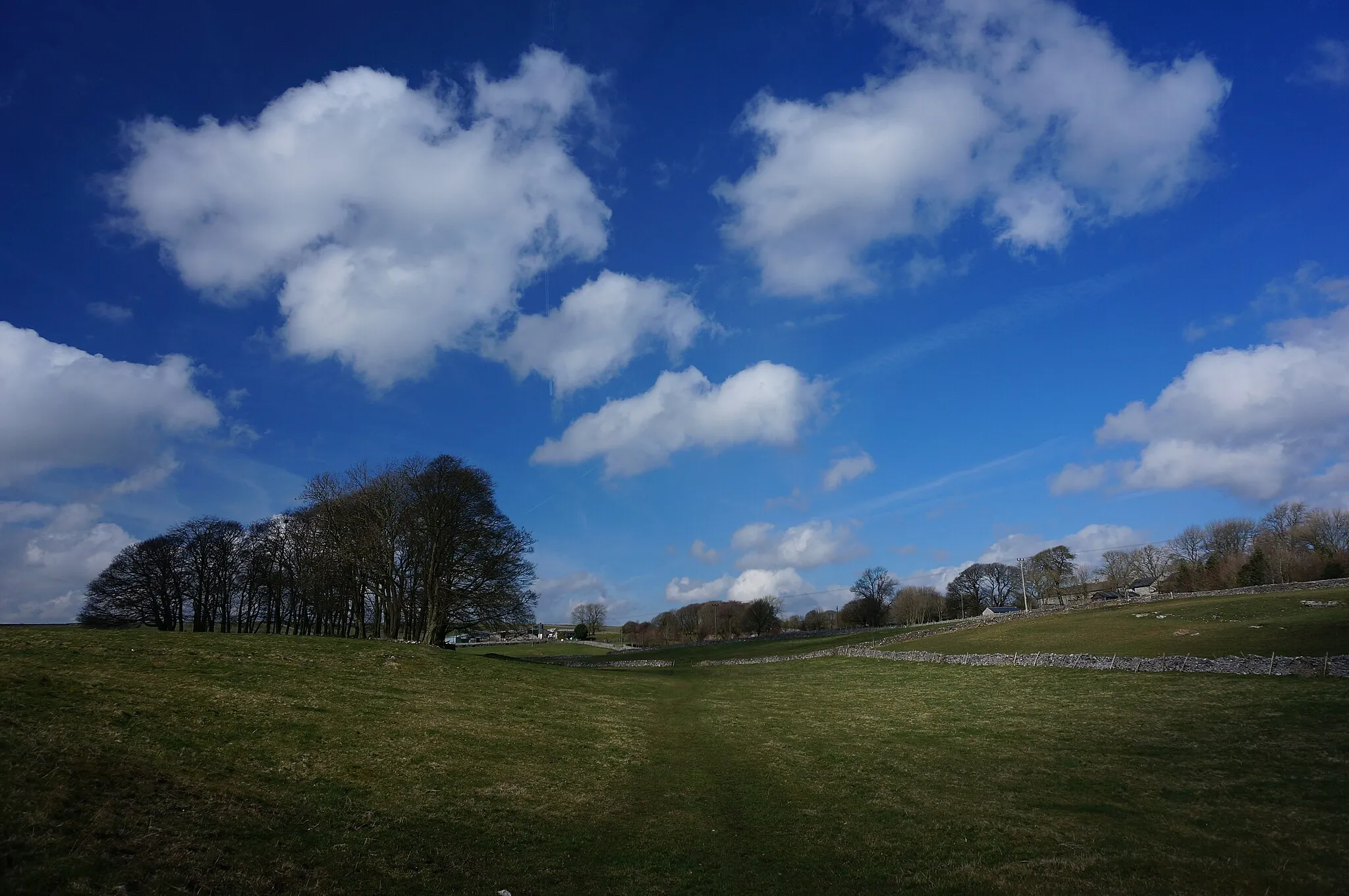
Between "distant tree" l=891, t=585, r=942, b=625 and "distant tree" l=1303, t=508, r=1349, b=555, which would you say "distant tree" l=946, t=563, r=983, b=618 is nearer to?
"distant tree" l=891, t=585, r=942, b=625

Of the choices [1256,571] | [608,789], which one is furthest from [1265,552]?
[608,789]

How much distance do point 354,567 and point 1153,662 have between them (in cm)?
5882

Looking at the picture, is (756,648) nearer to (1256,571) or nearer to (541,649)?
(541,649)

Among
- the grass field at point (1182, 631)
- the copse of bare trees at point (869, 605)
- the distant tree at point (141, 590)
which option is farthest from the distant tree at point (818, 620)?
the distant tree at point (141, 590)

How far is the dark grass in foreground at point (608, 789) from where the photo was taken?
1090 centimetres

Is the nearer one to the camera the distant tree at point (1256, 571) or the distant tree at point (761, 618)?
the distant tree at point (1256, 571)

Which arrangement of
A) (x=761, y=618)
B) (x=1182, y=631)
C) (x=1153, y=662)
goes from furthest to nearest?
(x=761, y=618) → (x=1182, y=631) → (x=1153, y=662)

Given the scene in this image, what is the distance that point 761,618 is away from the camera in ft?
464

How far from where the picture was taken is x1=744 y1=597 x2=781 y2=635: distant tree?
14138 centimetres

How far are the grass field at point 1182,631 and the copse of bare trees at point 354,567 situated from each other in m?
39.6

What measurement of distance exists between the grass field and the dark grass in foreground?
8.71 m

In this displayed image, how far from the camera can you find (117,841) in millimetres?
9430

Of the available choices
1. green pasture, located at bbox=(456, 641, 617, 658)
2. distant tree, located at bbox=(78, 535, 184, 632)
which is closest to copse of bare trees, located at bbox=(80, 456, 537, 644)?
distant tree, located at bbox=(78, 535, 184, 632)

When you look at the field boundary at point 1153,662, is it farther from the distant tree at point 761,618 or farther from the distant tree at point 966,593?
the distant tree at point 966,593
